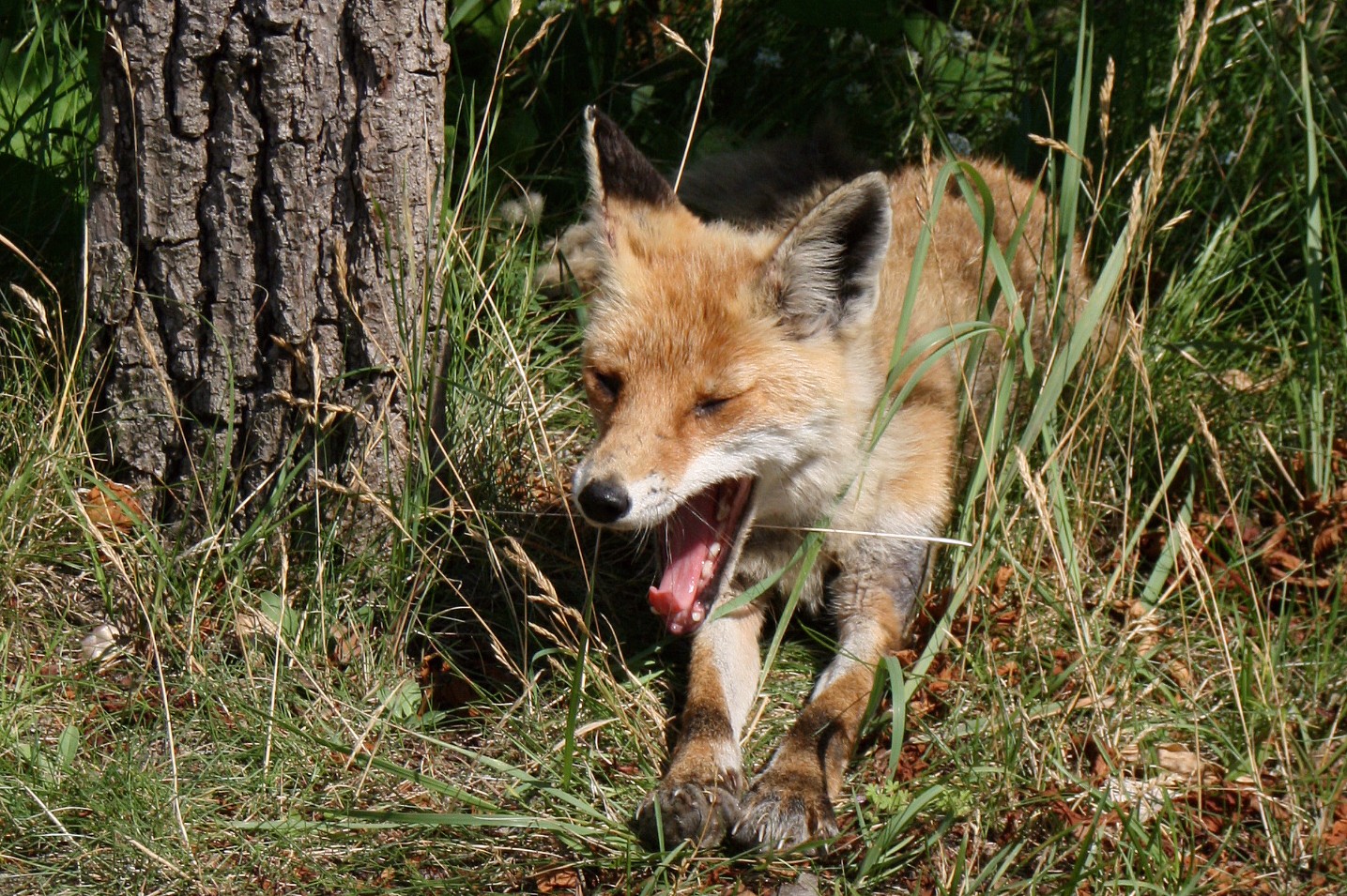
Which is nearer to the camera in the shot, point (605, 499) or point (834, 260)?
point (605, 499)

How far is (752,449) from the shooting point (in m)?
3.15

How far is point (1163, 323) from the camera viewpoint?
4.31 m

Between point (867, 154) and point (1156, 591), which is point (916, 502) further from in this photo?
point (867, 154)

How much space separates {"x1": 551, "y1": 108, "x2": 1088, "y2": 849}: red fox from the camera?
117 inches

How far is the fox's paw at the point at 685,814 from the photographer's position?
2840mm

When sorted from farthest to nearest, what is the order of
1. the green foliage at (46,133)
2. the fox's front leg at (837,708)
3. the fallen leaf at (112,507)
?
1. the green foliage at (46,133)
2. the fallen leaf at (112,507)
3. the fox's front leg at (837,708)

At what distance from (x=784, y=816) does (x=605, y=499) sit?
32.8 inches

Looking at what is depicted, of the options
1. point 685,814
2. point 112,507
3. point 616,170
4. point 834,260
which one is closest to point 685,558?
point 685,814

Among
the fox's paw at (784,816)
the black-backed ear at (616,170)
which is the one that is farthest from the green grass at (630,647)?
the black-backed ear at (616,170)

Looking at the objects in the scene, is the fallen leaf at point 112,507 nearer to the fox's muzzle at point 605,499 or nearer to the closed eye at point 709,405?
the fox's muzzle at point 605,499

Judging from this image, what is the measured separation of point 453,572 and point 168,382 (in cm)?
95

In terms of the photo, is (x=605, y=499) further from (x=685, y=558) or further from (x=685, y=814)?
(x=685, y=814)

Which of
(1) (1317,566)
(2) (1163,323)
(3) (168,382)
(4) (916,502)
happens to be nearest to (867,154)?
(2) (1163,323)

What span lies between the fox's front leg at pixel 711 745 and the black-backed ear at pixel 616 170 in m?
1.19
